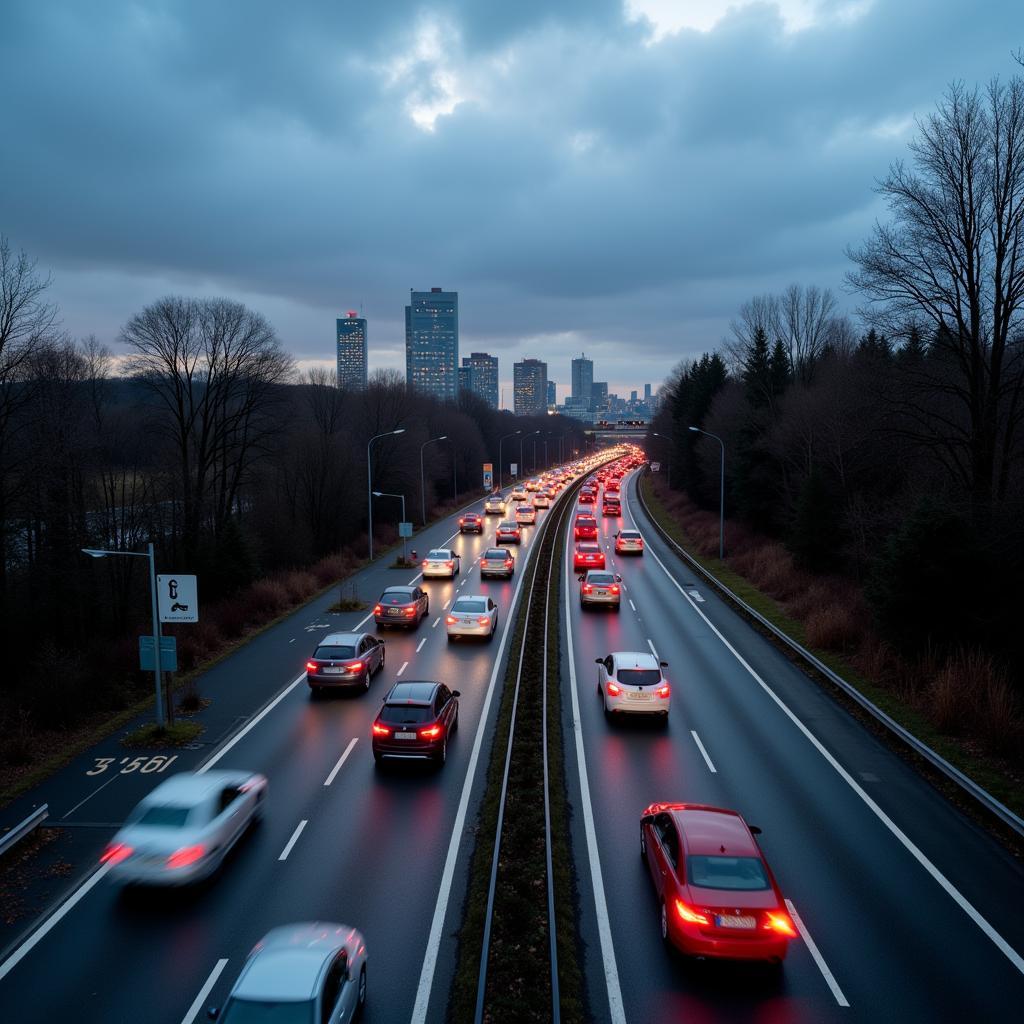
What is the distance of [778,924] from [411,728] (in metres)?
8.08

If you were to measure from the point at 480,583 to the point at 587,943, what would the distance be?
28.3m

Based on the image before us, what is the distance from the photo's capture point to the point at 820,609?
28.5 meters

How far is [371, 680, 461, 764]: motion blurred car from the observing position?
1498cm

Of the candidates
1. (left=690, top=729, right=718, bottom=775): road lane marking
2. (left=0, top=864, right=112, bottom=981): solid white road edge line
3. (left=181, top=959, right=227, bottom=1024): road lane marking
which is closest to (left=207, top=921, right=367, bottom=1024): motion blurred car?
(left=181, top=959, right=227, bottom=1024): road lane marking

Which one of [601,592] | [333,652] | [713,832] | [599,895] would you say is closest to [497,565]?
[601,592]

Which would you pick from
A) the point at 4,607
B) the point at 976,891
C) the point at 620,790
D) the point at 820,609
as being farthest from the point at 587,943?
the point at 4,607

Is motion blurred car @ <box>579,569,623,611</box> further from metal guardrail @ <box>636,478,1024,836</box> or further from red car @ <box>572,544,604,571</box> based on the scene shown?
red car @ <box>572,544,604,571</box>

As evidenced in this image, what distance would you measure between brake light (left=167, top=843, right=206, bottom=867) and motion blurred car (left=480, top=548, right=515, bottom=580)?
27353 millimetres

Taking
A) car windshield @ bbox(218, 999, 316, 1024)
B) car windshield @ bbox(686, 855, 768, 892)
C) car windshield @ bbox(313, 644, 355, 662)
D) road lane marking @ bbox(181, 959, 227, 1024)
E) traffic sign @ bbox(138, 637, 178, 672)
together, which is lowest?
road lane marking @ bbox(181, 959, 227, 1024)

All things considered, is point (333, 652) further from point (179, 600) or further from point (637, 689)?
point (637, 689)

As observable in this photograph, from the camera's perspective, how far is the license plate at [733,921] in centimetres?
870

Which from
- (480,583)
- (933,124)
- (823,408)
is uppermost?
(933,124)

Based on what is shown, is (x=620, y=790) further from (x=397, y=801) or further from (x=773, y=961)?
(x=773, y=961)

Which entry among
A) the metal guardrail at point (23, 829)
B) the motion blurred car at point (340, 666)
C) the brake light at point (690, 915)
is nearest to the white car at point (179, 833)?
the metal guardrail at point (23, 829)
